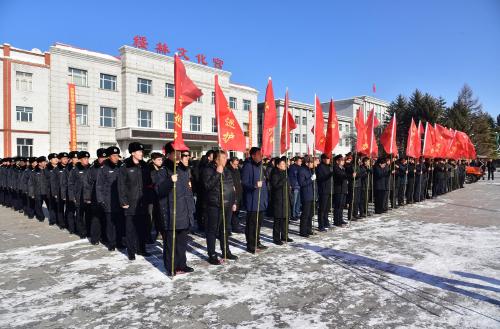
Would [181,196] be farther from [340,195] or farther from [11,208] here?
[11,208]

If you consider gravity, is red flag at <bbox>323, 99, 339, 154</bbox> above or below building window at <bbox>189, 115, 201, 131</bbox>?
below

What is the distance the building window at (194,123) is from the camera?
35469 mm

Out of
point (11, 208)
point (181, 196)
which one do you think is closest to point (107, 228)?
point (181, 196)

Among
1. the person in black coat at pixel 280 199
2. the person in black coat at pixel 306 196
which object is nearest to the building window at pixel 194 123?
the person in black coat at pixel 306 196

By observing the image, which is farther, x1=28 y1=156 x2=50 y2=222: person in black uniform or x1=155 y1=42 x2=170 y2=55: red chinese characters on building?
x1=155 y1=42 x2=170 y2=55: red chinese characters on building

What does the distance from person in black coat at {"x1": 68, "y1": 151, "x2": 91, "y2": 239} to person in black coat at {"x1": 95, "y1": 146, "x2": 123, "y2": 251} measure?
3.45 ft

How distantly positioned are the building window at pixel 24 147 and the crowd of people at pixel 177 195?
698 inches

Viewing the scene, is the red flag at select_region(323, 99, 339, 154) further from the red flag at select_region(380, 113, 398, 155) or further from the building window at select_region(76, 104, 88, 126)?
the building window at select_region(76, 104, 88, 126)

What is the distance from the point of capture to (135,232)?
5.96 metres

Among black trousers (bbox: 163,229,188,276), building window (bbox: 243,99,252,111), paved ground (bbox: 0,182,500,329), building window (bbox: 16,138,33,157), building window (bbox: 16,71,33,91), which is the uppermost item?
building window (bbox: 243,99,252,111)

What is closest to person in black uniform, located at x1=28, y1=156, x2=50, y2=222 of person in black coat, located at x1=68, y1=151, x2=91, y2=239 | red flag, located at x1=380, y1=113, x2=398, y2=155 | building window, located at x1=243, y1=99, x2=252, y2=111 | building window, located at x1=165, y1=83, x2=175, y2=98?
person in black coat, located at x1=68, y1=151, x2=91, y2=239

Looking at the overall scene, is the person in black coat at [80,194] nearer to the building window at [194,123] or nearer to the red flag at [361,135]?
the red flag at [361,135]

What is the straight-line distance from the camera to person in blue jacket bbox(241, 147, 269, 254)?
6227 mm

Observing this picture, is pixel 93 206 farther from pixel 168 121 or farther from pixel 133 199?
pixel 168 121
